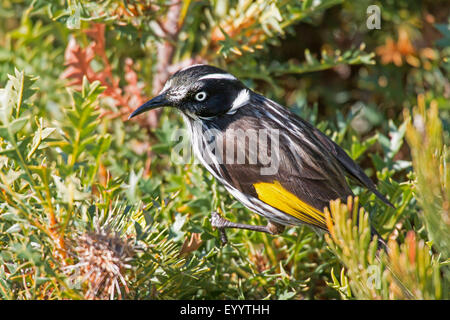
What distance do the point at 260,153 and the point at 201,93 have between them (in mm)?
455

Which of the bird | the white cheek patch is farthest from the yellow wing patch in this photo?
the white cheek patch

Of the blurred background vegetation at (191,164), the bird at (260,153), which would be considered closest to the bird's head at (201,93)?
the bird at (260,153)

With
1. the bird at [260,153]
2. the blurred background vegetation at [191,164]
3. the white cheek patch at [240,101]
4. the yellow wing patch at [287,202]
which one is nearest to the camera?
the blurred background vegetation at [191,164]

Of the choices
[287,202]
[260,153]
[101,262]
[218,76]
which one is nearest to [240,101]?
[218,76]

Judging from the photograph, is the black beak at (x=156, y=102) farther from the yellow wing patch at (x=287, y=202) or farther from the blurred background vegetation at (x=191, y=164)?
the yellow wing patch at (x=287, y=202)

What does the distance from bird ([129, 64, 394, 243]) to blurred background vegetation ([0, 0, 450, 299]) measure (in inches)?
3.3

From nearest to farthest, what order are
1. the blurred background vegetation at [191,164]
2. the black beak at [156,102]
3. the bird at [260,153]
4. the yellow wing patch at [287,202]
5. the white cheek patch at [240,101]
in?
the blurred background vegetation at [191,164]
the yellow wing patch at [287,202]
the bird at [260,153]
the black beak at [156,102]
the white cheek patch at [240,101]

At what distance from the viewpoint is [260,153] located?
98.7 inches

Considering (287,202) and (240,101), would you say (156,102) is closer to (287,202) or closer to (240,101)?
(240,101)

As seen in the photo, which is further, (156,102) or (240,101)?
(240,101)

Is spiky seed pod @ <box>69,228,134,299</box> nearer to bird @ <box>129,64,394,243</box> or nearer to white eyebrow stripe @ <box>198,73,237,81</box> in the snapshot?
bird @ <box>129,64,394,243</box>

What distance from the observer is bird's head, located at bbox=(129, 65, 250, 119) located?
2566 mm

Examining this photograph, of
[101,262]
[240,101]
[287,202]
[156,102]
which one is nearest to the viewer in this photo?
[101,262]

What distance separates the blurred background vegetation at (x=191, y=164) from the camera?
1.49m
